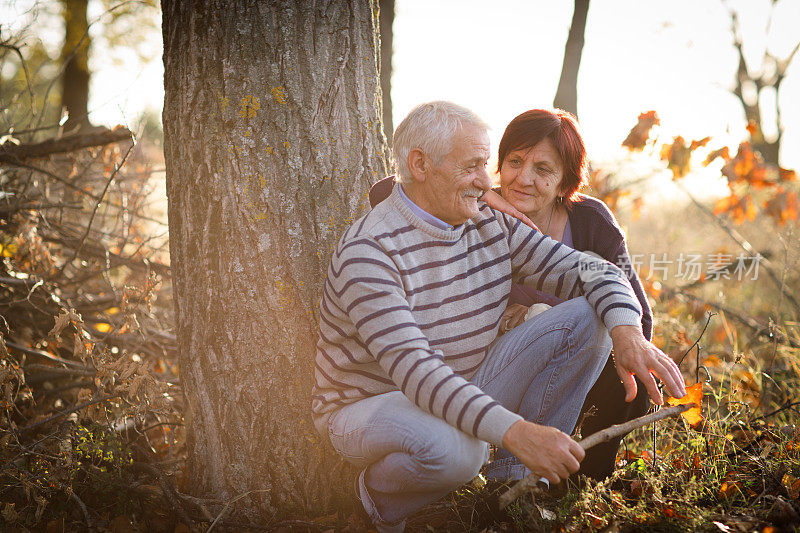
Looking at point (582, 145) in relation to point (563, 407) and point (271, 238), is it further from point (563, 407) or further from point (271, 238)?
point (271, 238)

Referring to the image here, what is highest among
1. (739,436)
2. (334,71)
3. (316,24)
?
(316,24)

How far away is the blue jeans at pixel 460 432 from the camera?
1.95 m

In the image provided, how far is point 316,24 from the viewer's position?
2342mm

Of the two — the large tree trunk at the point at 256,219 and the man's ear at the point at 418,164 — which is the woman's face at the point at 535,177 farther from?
the large tree trunk at the point at 256,219

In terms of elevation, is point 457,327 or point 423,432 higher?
point 457,327

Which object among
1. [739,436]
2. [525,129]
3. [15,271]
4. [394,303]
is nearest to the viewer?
[394,303]

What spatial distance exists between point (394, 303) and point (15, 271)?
8.45 feet

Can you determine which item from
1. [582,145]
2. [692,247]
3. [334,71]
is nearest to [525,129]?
[582,145]

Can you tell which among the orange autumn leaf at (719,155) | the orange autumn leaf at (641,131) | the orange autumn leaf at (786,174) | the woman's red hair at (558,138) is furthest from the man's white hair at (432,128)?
the orange autumn leaf at (786,174)

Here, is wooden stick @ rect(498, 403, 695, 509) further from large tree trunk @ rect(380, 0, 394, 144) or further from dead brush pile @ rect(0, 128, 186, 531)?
large tree trunk @ rect(380, 0, 394, 144)

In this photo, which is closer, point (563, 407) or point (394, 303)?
point (394, 303)

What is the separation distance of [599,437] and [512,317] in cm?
75

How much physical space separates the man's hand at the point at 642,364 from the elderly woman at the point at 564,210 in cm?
33

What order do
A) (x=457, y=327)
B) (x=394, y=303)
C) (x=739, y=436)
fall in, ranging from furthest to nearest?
(x=739, y=436)
(x=457, y=327)
(x=394, y=303)
